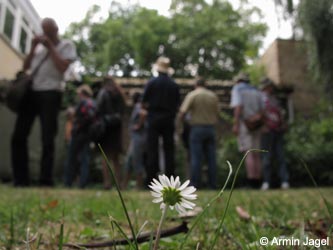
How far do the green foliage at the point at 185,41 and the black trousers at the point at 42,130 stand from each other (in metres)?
23.6

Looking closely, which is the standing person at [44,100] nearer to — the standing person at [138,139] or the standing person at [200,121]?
the standing person at [138,139]

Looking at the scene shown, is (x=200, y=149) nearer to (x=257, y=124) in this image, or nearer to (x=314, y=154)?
(x=257, y=124)

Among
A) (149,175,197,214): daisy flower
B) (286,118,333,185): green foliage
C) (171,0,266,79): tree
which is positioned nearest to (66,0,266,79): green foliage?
(171,0,266,79): tree

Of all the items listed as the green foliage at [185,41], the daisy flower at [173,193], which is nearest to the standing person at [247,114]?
the daisy flower at [173,193]

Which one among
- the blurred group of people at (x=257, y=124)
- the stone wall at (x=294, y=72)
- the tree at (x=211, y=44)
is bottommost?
the blurred group of people at (x=257, y=124)

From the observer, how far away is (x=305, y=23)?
10.8 m

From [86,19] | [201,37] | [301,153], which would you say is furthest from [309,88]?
[86,19]

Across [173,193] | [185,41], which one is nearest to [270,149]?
[173,193]

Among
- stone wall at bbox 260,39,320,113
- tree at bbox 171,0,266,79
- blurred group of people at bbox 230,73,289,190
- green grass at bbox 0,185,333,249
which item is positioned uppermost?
tree at bbox 171,0,266,79

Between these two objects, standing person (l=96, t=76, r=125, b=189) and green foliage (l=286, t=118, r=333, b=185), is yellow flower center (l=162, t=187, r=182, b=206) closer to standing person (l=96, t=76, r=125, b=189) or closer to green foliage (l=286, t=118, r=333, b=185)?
standing person (l=96, t=76, r=125, b=189)

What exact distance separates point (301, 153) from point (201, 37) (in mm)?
20738

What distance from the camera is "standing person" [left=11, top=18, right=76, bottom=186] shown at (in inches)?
191

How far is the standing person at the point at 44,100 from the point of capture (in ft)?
15.9

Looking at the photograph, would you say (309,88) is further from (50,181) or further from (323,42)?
(50,181)
